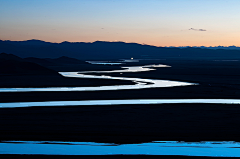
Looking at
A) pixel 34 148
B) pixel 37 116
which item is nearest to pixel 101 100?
pixel 37 116

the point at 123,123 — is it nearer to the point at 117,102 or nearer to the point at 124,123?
the point at 124,123

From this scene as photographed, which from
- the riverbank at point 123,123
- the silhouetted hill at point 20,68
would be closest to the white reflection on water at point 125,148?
the riverbank at point 123,123

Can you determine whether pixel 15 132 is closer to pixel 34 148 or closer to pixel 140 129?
pixel 34 148

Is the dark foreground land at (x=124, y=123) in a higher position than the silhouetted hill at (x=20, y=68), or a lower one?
higher

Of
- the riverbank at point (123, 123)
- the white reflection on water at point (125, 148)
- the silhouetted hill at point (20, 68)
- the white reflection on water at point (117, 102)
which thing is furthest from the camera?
the silhouetted hill at point (20, 68)

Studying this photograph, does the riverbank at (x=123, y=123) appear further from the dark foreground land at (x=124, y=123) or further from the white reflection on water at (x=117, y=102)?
the white reflection on water at (x=117, y=102)

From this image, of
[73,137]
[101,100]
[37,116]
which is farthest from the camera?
[101,100]

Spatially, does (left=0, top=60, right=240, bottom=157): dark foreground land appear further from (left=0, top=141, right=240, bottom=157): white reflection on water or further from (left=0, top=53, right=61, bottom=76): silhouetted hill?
(left=0, top=53, right=61, bottom=76): silhouetted hill

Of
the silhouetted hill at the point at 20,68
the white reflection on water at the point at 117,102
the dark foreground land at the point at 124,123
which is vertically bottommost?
the silhouetted hill at the point at 20,68

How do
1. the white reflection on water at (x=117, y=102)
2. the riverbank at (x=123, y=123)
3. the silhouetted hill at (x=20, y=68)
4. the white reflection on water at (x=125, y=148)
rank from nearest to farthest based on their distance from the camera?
the white reflection on water at (x=125, y=148), the riverbank at (x=123, y=123), the white reflection on water at (x=117, y=102), the silhouetted hill at (x=20, y=68)

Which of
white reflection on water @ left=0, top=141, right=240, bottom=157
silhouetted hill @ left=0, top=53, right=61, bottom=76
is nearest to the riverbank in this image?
white reflection on water @ left=0, top=141, right=240, bottom=157
